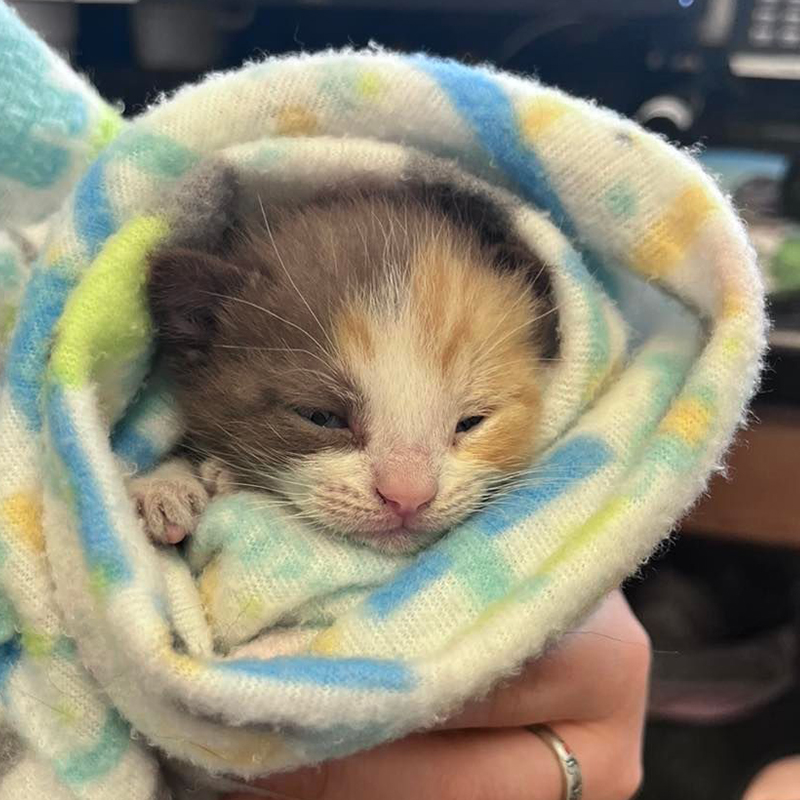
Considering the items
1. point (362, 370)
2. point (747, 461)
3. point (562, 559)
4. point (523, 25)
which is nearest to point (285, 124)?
point (362, 370)

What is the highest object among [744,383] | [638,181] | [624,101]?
[638,181]

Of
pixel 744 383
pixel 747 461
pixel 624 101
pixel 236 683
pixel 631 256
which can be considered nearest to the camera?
pixel 236 683

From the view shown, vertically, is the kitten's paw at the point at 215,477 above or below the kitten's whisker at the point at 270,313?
below

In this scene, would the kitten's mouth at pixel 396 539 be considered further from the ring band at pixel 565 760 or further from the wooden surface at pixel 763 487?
the wooden surface at pixel 763 487

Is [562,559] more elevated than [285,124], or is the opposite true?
[285,124]

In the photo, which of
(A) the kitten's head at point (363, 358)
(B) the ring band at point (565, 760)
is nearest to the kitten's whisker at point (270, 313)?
(A) the kitten's head at point (363, 358)

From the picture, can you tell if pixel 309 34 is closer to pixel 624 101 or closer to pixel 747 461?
pixel 624 101

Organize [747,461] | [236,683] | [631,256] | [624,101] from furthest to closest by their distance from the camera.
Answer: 1. [624,101]
2. [747,461]
3. [631,256]
4. [236,683]

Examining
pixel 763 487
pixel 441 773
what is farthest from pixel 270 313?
pixel 763 487
